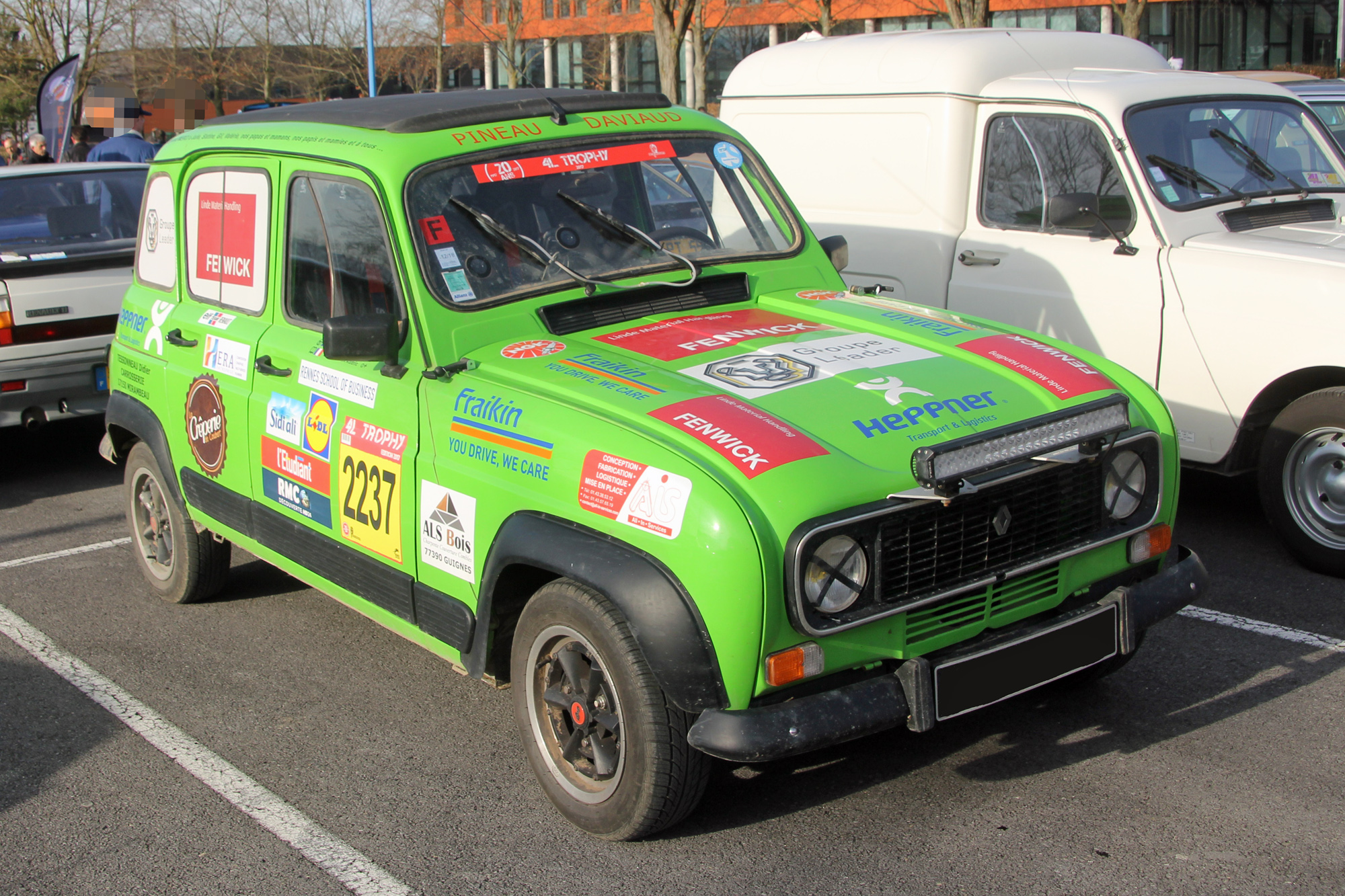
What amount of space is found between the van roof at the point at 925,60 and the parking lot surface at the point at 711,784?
120 inches

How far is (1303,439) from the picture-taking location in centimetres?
544

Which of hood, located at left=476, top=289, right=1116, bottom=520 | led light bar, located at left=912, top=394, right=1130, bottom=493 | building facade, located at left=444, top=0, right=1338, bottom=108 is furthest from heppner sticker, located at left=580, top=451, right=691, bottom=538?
building facade, located at left=444, top=0, right=1338, bottom=108

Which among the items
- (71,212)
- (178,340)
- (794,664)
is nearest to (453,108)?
(178,340)

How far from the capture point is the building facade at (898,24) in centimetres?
3650

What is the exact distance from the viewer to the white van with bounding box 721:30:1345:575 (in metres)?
5.45

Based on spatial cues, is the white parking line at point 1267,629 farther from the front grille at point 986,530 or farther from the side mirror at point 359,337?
the side mirror at point 359,337

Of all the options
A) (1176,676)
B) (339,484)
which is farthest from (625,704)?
(1176,676)

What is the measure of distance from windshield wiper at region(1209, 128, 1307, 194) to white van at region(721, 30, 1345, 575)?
0.5 inches

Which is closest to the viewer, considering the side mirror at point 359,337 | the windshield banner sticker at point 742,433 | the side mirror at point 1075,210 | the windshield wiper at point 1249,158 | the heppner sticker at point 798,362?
the windshield banner sticker at point 742,433

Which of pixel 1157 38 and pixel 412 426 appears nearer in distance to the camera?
pixel 412 426

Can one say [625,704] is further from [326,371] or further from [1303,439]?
[1303,439]

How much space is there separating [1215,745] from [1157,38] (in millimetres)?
39389

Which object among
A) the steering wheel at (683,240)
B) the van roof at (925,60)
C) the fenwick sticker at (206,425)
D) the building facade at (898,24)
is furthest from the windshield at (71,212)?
the building facade at (898,24)

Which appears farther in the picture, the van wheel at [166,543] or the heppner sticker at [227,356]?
the van wheel at [166,543]
